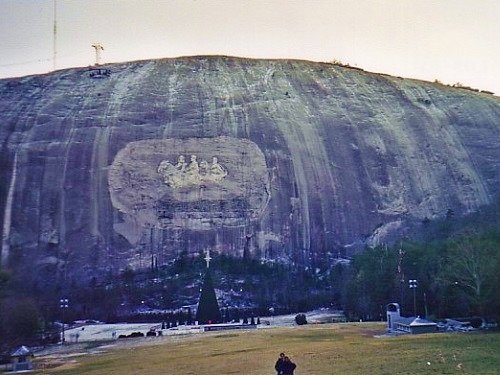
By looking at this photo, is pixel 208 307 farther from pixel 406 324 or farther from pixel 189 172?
pixel 406 324

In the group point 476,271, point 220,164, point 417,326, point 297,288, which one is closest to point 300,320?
point 297,288

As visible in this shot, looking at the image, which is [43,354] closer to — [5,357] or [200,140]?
[5,357]

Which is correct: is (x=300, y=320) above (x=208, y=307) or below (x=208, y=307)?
below

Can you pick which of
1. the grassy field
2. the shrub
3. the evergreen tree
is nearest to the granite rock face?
the evergreen tree

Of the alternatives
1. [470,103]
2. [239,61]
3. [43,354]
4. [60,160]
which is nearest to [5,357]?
[43,354]

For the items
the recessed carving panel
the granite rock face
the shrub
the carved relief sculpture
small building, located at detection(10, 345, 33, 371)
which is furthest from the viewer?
the carved relief sculpture

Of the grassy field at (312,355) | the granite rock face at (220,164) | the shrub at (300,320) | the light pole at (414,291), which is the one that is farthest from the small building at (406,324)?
the granite rock face at (220,164)

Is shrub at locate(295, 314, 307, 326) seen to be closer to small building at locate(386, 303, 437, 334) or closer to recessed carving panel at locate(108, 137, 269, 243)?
small building at locate(386, 303, 437, 334)
